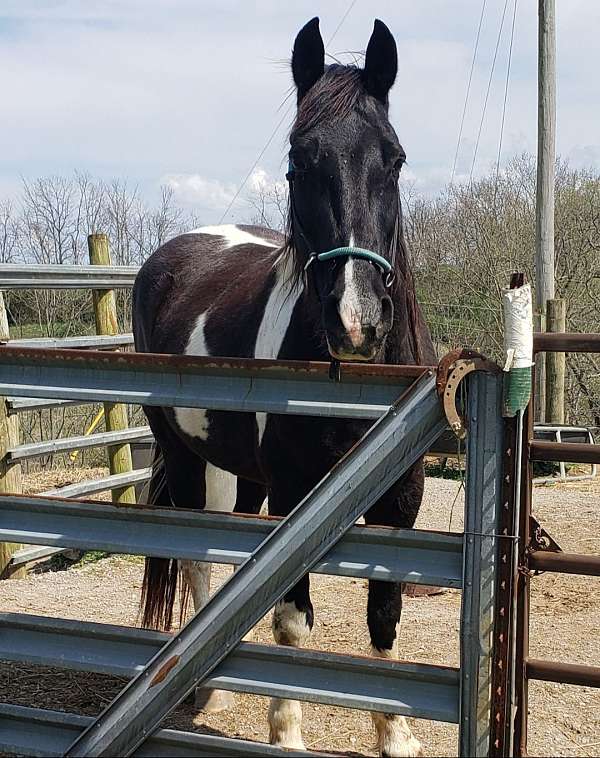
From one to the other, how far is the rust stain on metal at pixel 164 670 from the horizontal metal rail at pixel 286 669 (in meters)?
0.11

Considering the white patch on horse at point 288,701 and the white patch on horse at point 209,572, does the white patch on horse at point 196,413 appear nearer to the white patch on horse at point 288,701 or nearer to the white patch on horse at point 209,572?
the white patch on horse at point 209,572

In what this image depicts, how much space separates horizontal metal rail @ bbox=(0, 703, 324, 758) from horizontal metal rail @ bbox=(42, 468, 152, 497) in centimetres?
342

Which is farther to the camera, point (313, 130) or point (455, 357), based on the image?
point (313, 130)

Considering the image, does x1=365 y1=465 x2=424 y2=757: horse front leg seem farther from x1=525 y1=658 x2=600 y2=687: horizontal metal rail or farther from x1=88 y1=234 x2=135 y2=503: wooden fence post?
x1=88 y1=234 x2=135 y2=503: wooden fence post

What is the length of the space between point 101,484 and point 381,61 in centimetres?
420

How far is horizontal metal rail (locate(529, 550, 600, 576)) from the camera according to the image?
2.23m

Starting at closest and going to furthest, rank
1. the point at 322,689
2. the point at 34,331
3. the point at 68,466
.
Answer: the point at 322,689
the point at 68,466
the point at 34,331

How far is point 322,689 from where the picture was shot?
2.18m

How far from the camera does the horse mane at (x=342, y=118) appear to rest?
2.76 m

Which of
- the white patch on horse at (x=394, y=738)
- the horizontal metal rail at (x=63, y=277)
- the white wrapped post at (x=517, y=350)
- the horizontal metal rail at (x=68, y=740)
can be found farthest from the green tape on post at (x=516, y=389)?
the horizontal metal rail at (x=63, y=277)

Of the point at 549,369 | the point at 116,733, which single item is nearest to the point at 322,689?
the point at 116,733

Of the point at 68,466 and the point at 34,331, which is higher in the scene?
the point at 34,331

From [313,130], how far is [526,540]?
142 cm

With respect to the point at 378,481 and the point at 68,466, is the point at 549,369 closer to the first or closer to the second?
the point at 68,466
